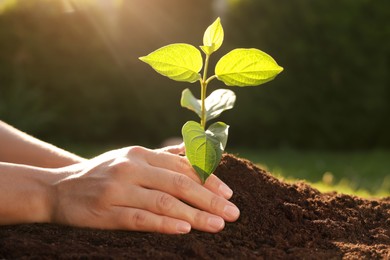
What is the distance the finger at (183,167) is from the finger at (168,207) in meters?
0.12

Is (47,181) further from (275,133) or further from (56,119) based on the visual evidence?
(275,133)

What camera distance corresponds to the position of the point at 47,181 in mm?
1812

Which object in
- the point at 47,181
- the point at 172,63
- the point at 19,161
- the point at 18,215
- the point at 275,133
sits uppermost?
the point at 275,133

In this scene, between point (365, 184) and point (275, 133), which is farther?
point (275, 133)

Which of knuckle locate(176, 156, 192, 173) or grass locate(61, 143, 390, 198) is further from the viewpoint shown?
grass locate(61, 143, 390, 198)

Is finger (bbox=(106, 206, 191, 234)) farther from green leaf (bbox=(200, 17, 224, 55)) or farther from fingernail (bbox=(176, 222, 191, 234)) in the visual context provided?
green leaf (bbox=(200, 17, 224, 55))

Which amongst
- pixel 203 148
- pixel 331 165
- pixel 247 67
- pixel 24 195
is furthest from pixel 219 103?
pixel 331 165

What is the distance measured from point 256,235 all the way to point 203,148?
31 centimetres

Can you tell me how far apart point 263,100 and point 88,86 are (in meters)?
2.91

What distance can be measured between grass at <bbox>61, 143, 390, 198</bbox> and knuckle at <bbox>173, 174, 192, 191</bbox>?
5.23m

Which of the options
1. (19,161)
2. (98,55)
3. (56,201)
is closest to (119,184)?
(56,201)

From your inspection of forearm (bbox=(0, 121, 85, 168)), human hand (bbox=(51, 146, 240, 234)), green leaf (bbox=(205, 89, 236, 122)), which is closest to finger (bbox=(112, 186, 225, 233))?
human hand (bbox=(51, 146, 240, 234))

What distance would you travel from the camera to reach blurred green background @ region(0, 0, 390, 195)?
30.2ft

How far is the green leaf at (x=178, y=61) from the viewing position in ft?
6.23
